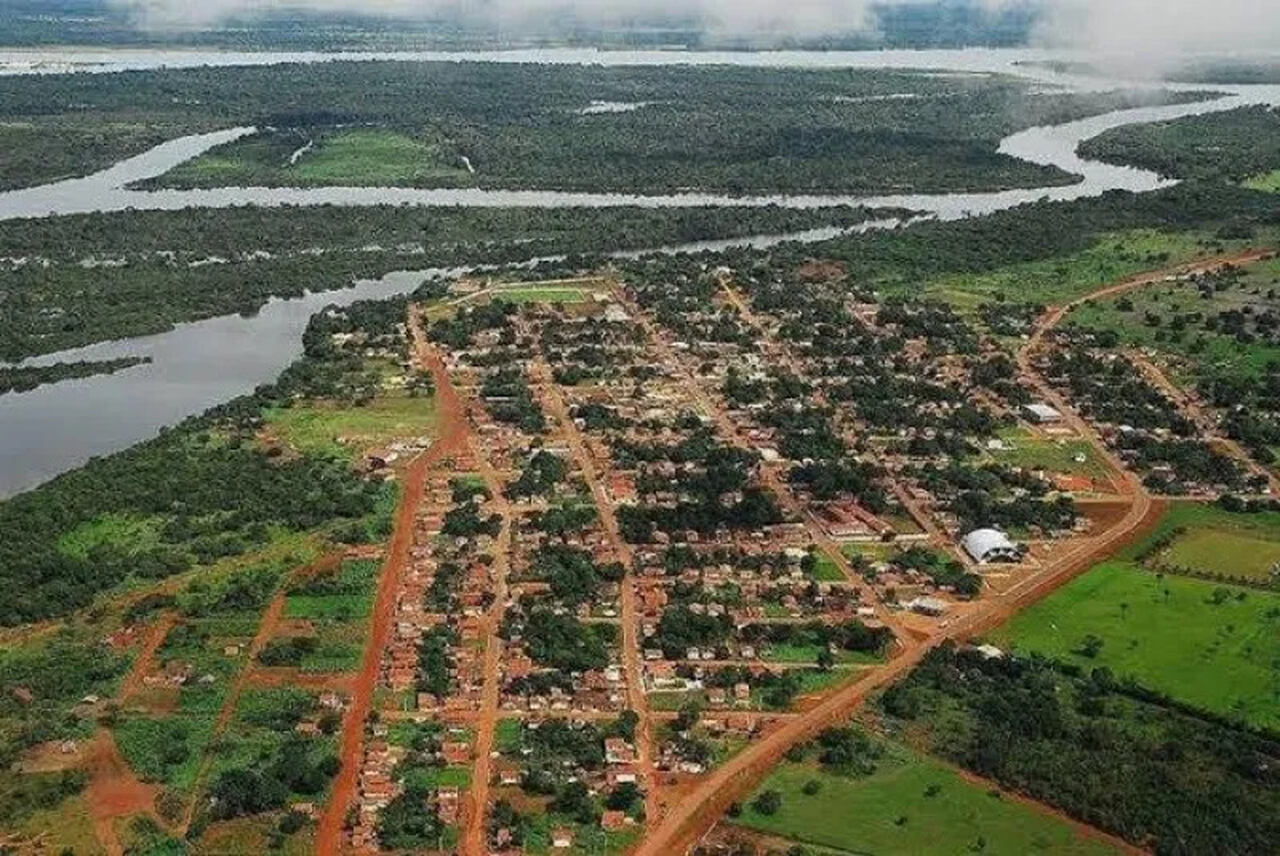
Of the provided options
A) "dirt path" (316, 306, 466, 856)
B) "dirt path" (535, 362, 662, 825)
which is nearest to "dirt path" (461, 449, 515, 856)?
"dirt path" (316, 306, 466, 856)

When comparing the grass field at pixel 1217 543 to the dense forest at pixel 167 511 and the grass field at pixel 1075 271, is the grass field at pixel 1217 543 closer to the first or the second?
the dense forest at pixel 167 511

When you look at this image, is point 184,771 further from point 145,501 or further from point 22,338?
point 22,338

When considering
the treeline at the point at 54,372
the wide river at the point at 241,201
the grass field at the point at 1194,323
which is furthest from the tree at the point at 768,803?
the treeline at the point at 54,372

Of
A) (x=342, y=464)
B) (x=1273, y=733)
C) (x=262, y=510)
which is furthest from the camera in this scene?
(x=342, y=464)

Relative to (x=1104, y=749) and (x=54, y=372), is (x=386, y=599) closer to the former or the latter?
(x=1104, y=749)

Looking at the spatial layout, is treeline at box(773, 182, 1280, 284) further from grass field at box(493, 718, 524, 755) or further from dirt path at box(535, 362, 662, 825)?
grass field at box(493, 718, 524, 755)

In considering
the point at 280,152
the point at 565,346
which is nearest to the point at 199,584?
the point at 565,346

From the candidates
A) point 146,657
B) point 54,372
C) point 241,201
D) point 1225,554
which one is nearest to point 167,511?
point 146,657

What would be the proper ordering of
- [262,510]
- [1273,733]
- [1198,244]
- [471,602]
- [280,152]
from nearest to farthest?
[1273,733]
[471,602]
[262,510]
[1198,244]
[280,152]
